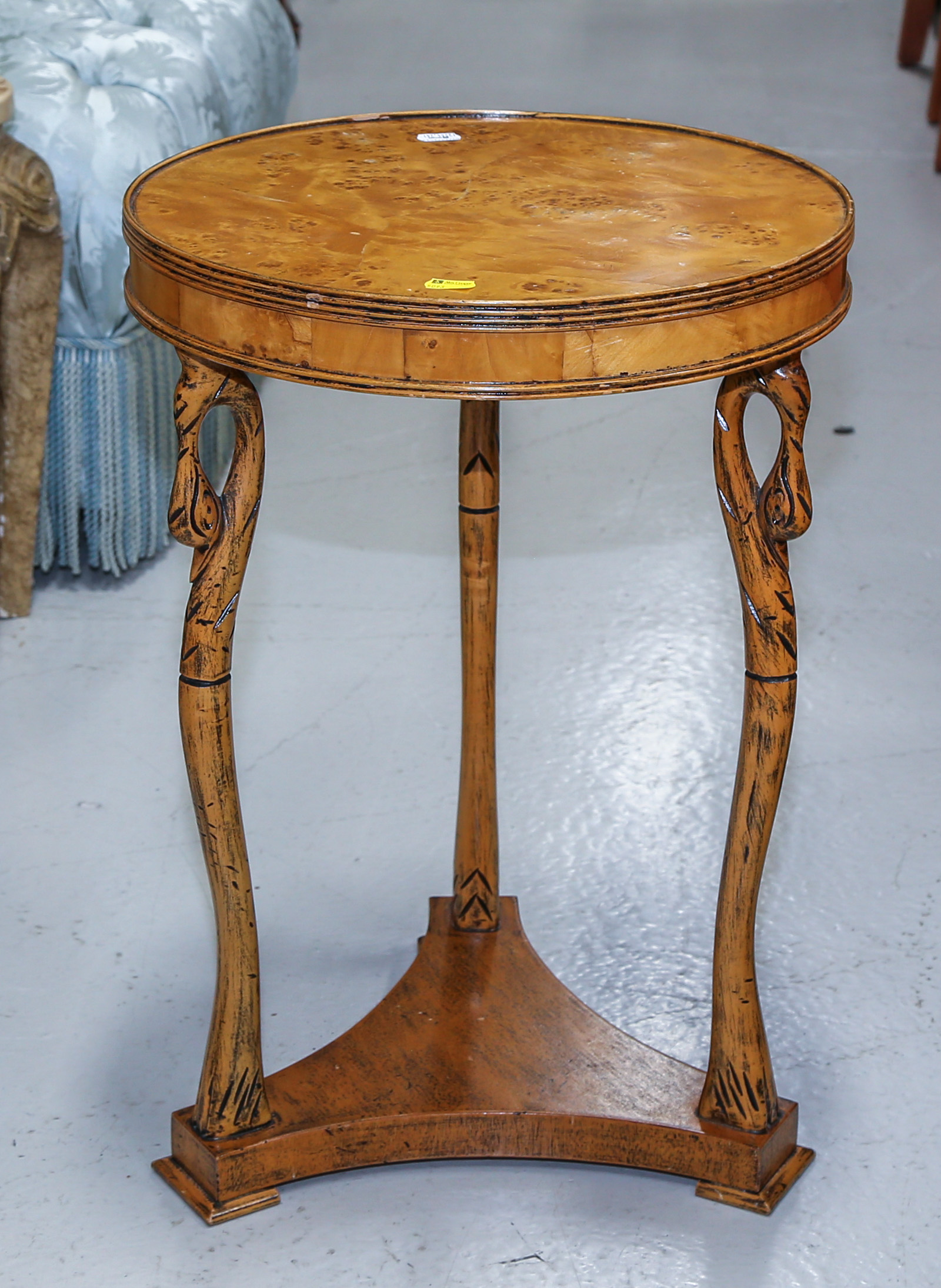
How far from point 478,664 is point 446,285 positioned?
1.72ft

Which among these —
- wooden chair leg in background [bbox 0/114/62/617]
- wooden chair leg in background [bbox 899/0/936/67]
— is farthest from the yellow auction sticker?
wooden chair leg in background [bbox 899/0/936/67]

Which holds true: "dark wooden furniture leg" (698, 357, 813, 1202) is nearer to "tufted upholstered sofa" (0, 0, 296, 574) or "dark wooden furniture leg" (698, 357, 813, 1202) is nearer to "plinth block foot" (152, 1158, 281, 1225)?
"plinth block foot" (152, 1158, 281, 1225)

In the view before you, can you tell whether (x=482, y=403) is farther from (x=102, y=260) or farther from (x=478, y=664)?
(x=102, y=260)

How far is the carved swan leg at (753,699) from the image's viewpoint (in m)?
1.04

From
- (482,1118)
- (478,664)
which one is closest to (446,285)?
(478,664)

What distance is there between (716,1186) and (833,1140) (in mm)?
119

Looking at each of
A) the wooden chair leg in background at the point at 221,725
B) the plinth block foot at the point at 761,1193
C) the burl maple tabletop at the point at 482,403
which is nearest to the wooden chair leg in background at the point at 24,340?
the burl maple tabletop at the point at 482,403

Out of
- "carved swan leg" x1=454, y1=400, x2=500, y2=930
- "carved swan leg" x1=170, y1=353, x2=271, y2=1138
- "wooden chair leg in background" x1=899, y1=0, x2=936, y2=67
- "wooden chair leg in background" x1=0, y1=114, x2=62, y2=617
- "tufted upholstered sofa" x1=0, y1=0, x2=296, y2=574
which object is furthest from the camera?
"wooden chair leg in background" x1=899, y1=0, x2=936, y2=67

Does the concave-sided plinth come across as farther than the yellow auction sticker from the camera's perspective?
Yes

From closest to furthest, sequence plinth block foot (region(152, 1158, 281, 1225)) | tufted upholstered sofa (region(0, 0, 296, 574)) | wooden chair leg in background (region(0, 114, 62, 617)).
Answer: plinth block foot (region(152, 1158, 281, 1225)), wooden chair leg in background (region(0, 114, 62, 617)), tufted upholstered sofa (region(0, 0, 296, 574))

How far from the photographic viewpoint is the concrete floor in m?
1.19

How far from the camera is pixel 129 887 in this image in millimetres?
1557

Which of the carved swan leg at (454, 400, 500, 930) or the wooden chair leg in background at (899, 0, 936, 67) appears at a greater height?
the carved swan leg at (454, 400, 500, 930)

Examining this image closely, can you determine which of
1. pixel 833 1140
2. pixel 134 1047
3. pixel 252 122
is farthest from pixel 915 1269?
pixel 252 122
